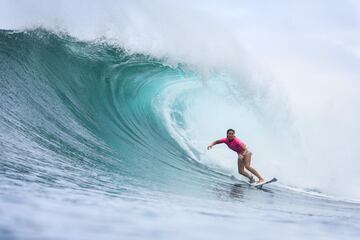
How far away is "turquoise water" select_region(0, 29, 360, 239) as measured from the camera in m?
2.92

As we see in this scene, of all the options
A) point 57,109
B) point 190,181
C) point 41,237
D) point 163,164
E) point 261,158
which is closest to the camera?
point 41,237

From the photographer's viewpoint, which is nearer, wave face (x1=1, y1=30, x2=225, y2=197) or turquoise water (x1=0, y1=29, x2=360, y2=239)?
turquoise water (x1=0, y1=29, x2=360, y2=239)

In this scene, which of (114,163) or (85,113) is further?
(85,113)

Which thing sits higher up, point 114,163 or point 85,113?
point 85,113

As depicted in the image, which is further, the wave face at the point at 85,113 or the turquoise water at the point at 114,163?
the wave face at the point at 85,113

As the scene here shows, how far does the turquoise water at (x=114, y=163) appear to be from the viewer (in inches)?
115

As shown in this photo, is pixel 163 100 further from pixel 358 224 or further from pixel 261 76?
pixel 358 224

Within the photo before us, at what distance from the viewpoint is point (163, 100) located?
40.4ft

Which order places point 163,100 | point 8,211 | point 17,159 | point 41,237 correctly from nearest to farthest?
point 41,237
point 8,211
point 17,159
point 163,100

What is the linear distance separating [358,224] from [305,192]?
3.64 m

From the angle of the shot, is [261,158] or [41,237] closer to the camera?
[41,237]

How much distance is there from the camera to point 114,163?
627cm

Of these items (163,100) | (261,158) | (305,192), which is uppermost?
(163,100)

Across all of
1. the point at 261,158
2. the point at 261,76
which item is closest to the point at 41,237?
the point at 261,158
